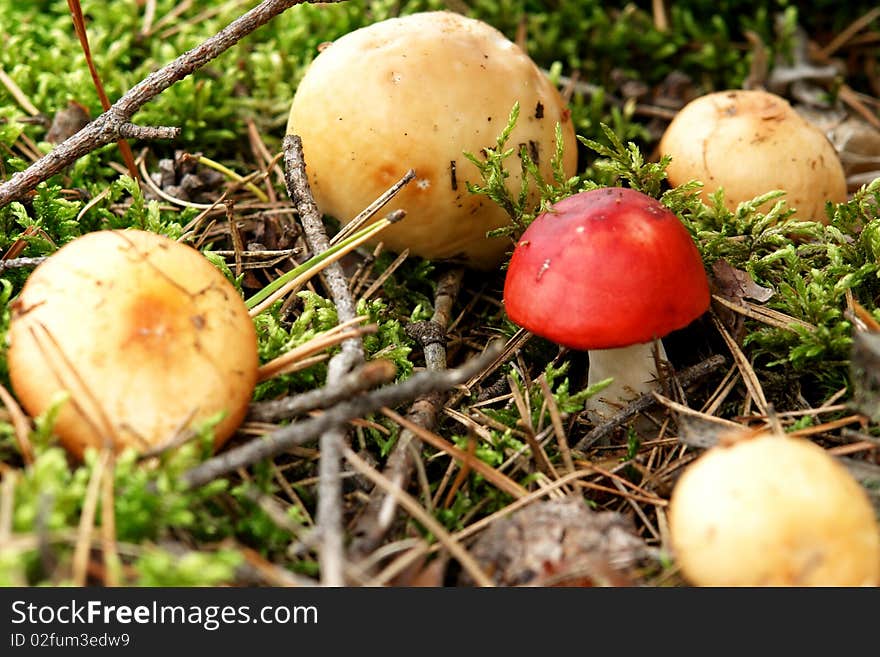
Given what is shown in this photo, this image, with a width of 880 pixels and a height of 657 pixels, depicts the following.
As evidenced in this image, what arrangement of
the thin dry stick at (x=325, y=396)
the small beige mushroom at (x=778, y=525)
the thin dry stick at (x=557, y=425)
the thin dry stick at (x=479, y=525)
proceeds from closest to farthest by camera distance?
the small beige mushroom at (x=778, y=525) → the thin dry stick at (x=479, y=525) → the thin dry stick at (x=325, y=396) → the thin dry stick at (x=557, y=425)

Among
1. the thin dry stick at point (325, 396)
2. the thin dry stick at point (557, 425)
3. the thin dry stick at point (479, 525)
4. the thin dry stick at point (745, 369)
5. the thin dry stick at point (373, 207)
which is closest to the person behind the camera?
the thin dry stick at point (479, 525)

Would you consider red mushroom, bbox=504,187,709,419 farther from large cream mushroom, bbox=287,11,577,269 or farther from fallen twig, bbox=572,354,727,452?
large cream mushroom, bbox=287,11,577,269

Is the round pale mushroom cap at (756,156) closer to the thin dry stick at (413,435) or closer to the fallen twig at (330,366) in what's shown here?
the thin dry stick at (413,435)

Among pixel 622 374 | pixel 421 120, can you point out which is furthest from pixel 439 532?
pixel 421 120

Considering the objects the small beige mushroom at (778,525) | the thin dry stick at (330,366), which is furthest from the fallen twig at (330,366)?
the small beige mushroom at (778,525)

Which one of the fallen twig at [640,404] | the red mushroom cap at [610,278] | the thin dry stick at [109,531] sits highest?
the thin dry stick at [109,531]

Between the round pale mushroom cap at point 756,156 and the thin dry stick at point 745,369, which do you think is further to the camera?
the round pale mushroom cap at point 756,156

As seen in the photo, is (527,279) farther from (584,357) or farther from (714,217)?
(714,217)
